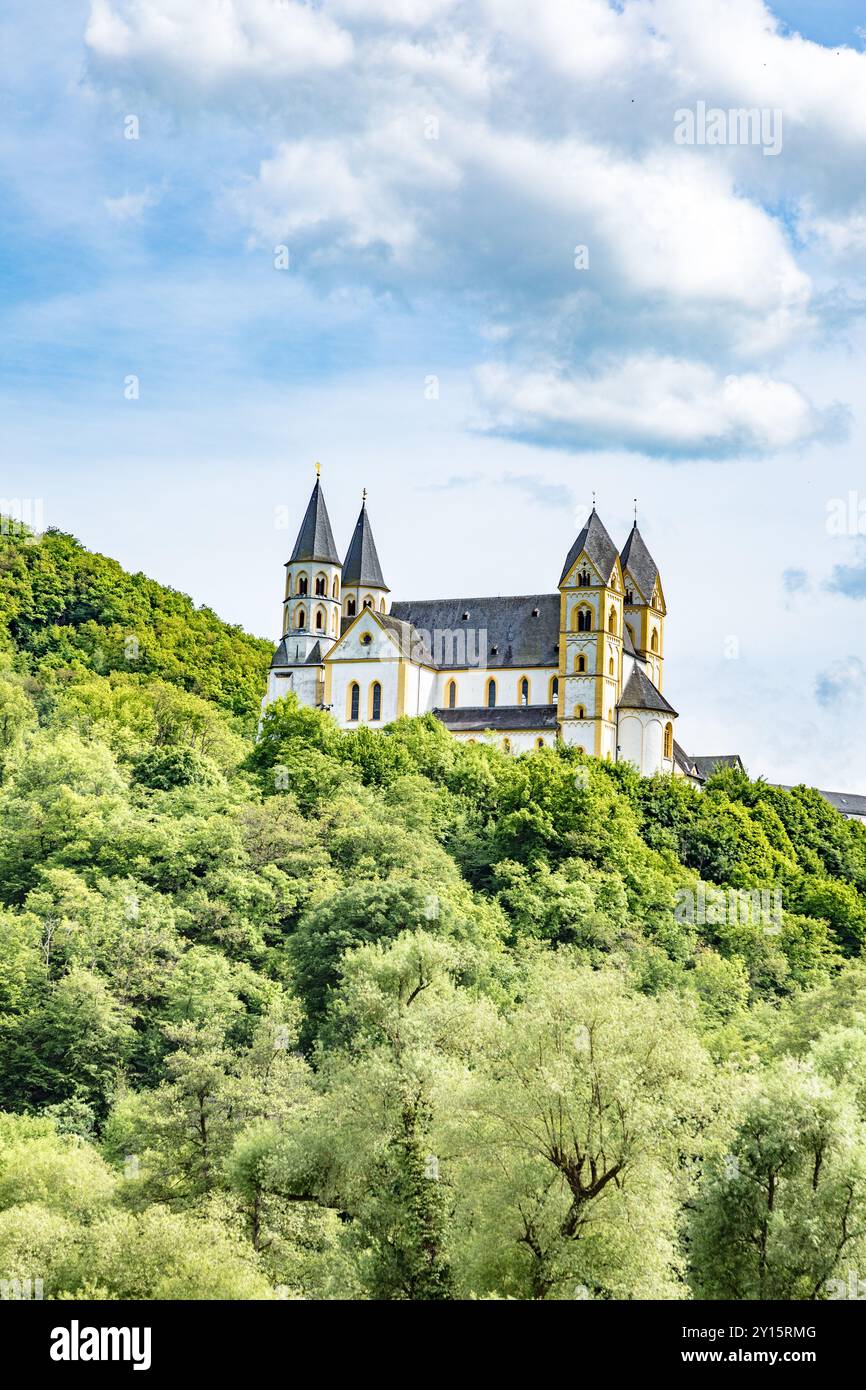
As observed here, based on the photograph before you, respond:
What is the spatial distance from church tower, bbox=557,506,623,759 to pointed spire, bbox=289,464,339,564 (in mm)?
11682

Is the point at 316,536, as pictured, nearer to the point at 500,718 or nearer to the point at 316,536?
the point at 316,536

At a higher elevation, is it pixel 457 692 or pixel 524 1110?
pixel 457 692

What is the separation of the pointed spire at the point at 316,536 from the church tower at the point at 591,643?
1168 centimetres

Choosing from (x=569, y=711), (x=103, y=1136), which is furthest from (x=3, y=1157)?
(x=569, y=711)

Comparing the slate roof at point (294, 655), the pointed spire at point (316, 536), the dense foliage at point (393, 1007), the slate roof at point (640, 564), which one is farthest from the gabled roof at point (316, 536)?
the slate roof at point (640, 564)

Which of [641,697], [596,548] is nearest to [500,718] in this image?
[641,697]

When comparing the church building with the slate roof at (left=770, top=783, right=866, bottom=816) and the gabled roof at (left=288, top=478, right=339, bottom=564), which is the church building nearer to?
the gabled roof at (left=288, top=478, right=339, bottom=564)

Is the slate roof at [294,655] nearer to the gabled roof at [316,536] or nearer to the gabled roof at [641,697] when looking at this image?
the gabled roof at [316,536]

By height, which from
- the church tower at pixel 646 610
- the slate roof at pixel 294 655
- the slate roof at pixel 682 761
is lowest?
the slate roof at pixel 682 761

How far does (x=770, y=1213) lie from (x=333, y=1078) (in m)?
11.0

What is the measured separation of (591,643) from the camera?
271 feet

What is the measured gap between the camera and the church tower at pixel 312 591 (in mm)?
86625
